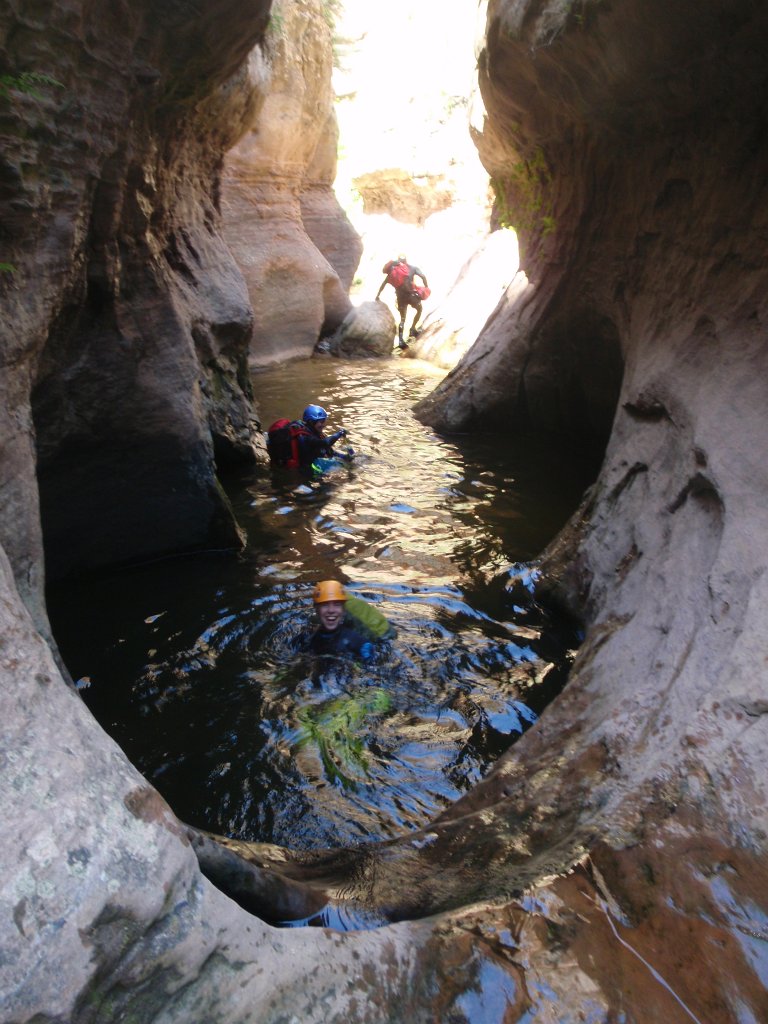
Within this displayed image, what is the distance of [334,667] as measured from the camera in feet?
17.1

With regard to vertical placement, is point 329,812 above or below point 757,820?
below

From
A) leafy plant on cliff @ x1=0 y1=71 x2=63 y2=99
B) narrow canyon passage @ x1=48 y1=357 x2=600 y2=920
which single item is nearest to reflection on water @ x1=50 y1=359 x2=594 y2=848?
narrow canyon passage @ x1=48 y1=357 x2=600 y2=920

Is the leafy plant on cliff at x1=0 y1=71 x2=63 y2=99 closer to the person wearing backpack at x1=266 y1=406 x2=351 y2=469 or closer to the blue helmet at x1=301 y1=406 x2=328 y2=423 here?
the person wearing backpack at x1=266 y1=406 x2=351 y2=469

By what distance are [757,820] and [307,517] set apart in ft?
19.7

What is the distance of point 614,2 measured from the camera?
18.2 feet

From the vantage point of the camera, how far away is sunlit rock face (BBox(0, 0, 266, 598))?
4.02 m

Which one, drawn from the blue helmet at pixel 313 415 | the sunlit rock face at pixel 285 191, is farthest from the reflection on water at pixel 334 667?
the sunlit rock face at pixel 285 191

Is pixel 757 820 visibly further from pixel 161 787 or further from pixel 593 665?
pixel 161 787

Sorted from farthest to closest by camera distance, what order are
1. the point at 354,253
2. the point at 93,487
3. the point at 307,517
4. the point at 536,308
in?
the point at 354,253
the point at 536,308
the point at 307,517
the point at 93,487

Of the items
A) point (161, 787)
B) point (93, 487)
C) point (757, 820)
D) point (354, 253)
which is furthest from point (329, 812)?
point (354, 253)

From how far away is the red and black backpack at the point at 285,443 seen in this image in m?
9.26

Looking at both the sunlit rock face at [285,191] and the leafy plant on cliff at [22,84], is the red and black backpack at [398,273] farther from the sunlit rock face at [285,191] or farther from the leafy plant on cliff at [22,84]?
the leafy plant on cliff at [22,84]

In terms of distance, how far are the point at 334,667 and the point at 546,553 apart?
7.81ft

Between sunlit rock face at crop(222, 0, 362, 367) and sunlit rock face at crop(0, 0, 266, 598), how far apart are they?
7257mm
